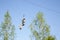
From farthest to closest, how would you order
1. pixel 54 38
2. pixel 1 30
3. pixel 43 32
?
pixel 1 30, pixel 43 32, pixel 54 38

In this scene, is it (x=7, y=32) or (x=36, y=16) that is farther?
(x=7, y=32)

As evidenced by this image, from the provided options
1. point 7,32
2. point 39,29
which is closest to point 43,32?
point 39,29

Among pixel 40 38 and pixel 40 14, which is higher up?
pixel 40 14

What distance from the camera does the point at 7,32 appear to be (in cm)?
3453

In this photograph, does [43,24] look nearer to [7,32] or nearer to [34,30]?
[34,30]

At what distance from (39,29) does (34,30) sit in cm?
83

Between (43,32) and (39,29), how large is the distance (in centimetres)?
86

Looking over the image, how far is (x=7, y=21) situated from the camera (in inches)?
1372

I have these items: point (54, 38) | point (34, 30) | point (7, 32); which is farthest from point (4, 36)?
point (54, 38)

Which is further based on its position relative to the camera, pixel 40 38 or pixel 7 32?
pixel 7 32

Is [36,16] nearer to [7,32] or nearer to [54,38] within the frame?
[54,38]

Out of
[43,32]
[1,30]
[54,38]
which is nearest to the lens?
[54,38]

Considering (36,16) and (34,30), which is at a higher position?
(36,16)

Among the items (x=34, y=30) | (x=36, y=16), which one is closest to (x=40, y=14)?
(x=36, y=16)
